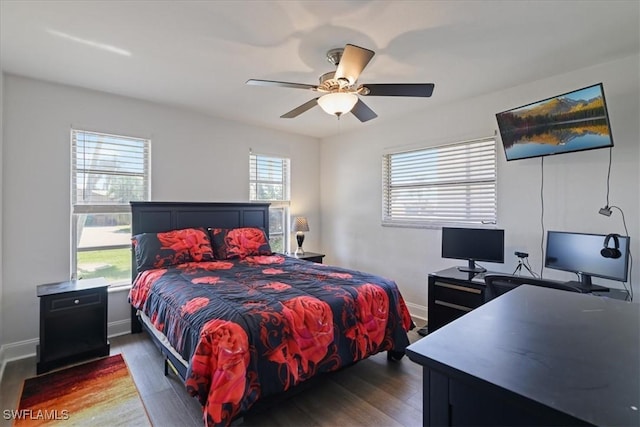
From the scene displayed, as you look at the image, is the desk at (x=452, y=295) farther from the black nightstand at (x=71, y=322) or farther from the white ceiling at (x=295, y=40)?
the black nightstand at (x=71, y=322)

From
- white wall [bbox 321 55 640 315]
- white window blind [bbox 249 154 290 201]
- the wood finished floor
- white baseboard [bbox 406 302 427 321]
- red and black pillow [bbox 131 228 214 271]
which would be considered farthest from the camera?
white window blind [bbox 249 154 290 201]

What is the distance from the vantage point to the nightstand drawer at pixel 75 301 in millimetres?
2660

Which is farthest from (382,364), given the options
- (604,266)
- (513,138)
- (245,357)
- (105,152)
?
(105,152)

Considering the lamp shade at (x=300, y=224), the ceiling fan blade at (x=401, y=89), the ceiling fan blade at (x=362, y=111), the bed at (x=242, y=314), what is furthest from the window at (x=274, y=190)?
the ceiling fan blade at (x=401, y=89)

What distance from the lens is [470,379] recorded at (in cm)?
68

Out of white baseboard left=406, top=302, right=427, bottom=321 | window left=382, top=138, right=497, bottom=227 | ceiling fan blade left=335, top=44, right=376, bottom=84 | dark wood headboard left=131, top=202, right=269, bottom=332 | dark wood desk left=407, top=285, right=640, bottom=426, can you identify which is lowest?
white baseboard left=406, top=302, right=427, bottom=321

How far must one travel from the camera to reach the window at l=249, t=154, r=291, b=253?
4.61 m

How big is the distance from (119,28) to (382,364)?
3257mm

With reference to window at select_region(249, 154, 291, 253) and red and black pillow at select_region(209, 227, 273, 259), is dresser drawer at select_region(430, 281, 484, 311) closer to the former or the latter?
red and black pillow at select_region(209, 227, 273, 259)

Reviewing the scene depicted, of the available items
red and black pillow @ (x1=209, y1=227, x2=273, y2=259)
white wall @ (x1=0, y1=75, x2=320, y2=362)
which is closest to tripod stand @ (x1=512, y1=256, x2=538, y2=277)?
red and black pillow @ (x1=209, y1=227, x2=273, y2=259)

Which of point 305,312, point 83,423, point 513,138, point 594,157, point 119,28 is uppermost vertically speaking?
point 119,28

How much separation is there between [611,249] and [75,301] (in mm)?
4346

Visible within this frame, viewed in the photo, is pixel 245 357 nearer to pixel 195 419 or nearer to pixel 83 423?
pixel 195 419

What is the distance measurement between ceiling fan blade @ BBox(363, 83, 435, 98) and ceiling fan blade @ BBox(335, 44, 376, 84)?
0.22 meters
